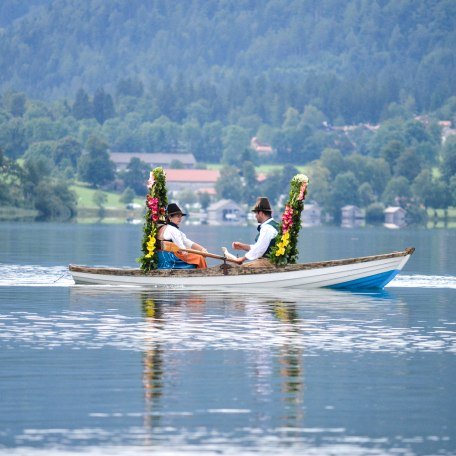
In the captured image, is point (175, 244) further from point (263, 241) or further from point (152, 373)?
point (152, 373)

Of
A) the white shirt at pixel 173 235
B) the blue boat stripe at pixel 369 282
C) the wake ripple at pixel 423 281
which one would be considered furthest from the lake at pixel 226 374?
the wake ripple at pixel 423 281

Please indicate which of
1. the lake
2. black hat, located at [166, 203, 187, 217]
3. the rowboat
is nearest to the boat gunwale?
the rowboat

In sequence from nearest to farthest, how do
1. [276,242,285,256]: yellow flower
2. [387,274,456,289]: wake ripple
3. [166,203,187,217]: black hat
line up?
[166,203,187,217]: black hat, [276,242,285,256]: yellow flower, [387,274,456,289]: wake ripple

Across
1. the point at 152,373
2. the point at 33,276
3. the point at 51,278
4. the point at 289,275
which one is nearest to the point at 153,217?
the point at 289,275

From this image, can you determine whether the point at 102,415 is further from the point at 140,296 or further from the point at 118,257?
the point at 118,257

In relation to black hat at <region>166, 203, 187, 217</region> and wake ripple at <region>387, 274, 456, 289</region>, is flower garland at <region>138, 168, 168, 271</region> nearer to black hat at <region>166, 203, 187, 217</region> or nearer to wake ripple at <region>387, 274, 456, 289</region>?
black hat at <region>166, 203, 187, 217</region>

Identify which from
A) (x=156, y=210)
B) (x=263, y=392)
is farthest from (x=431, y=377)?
(x=156, y=210)

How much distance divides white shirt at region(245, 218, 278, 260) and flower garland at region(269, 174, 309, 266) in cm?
25

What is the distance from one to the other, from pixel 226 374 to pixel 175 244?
22625mm

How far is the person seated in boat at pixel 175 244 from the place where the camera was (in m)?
54.7

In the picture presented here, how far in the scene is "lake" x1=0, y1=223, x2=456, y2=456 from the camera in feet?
85.4

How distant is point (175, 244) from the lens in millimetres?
54906

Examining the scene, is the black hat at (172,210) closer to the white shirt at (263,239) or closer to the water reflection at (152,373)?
the white shirt at (263,239)

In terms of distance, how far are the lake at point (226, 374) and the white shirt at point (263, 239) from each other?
1522 mm
